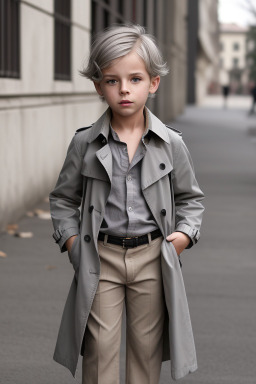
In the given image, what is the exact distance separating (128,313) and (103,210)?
0.43 m

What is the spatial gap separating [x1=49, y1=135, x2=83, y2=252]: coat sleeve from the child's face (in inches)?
10.2

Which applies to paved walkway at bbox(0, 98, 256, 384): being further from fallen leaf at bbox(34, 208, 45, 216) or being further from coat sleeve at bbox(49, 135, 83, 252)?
coat sleeve at bbox(49, 135, 83, 252)

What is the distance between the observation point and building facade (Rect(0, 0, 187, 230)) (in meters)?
9.45

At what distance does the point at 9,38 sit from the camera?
32.3ft

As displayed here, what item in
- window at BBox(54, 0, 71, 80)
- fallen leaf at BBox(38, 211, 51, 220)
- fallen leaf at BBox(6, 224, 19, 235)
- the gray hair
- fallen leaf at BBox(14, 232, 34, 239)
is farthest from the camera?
window at BBox(54, 0, 71, 80)

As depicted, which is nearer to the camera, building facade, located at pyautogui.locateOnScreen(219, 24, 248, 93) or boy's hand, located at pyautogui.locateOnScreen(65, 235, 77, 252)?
boy's hand, located at pyautogui.locateOnScreen(65, 235, 77, 252)

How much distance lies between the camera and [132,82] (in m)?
3.24

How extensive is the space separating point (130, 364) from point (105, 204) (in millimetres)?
639

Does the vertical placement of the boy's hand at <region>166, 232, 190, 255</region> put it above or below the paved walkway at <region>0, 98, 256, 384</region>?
above

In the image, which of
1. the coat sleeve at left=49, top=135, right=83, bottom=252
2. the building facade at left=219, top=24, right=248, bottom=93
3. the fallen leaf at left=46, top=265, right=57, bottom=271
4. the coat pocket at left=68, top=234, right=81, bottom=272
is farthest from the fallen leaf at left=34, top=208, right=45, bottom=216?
the building facade at left=219, top=24, right=248, bottom=93

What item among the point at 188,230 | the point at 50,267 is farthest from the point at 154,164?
the point at 50,267

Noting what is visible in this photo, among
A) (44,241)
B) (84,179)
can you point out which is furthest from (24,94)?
(84,179)

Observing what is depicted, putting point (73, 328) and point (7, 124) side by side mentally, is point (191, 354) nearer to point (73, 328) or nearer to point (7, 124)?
point (73, 328)

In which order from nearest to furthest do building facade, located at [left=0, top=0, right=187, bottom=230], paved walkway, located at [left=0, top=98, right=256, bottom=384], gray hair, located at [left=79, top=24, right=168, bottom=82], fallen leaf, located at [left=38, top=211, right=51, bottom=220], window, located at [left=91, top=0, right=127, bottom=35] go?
gray hair, located at [left=79, top=24, right=168, bottom=82] < paved walkway, located at [left=0, top=98, right=256, bottom=384] < building facade, located at [left=0, top=0, right=187, bottom=230] < fallen leaf, located at [left=38, top=211, right=51, bottom=220] < window, located at [left=91, top=0, right=127, bottom=35]
